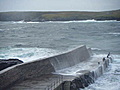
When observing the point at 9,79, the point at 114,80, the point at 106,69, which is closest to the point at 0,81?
the point at 9,79

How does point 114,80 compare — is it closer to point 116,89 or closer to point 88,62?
point 116,89

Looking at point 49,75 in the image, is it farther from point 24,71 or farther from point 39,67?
point 24,71

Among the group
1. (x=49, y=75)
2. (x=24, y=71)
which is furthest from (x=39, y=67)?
(x=24, y=71)

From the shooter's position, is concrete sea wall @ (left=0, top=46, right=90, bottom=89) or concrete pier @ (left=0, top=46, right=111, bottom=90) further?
concrete pier @ (left=0, top=46, right=111, bottom=90)

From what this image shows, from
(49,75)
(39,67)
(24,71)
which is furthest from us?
(49,75)

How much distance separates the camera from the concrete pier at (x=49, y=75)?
596 inches

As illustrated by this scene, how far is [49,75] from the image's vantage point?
59.9ft

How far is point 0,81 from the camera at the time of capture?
562 inches

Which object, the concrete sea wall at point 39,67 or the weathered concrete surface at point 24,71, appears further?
the concrete sea wall at point 39,67

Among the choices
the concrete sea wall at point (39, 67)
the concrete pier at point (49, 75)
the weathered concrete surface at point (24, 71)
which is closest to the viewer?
the weathered concrete surface at point (24, 71)

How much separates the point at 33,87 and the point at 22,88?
2.05 feet

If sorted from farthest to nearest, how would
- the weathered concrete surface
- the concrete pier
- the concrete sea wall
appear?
the concrete pier → the concrete sea wall → the weathered concrete surface

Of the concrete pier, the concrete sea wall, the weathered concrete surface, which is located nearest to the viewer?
the weathered concrete surface

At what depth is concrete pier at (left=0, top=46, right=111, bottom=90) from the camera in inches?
596
